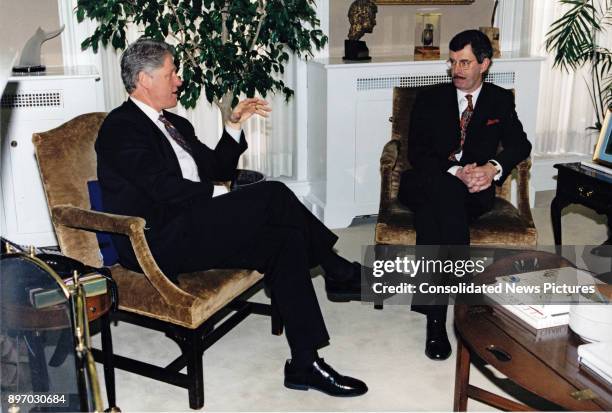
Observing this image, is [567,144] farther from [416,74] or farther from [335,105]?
[335,105]

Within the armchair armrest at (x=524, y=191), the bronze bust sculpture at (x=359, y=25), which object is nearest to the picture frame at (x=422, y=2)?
the bronze bust sculpture at (x=359, y=25)

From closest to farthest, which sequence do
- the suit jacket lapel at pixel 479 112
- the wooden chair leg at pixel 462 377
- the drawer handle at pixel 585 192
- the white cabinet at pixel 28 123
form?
the wooden chair leg at pixel 462 377
the suit jacket lapel at pixel 479 112
the drawer handle at pixel 585 192
the white cabinet at pixel 28 123

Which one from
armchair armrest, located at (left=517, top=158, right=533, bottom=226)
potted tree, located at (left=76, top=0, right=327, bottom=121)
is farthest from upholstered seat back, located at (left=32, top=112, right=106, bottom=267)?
armchair armrest, located at (left=517, top=158, right=533, bottom=226)

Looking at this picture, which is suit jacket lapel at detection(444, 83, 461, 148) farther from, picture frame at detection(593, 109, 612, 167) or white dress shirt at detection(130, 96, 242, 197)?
white dress shirt at detection(130, 96, 242, 197)

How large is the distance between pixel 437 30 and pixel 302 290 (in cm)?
272

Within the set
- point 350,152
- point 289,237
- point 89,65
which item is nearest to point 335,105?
point 350,152

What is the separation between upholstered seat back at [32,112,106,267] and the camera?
303 centimetres

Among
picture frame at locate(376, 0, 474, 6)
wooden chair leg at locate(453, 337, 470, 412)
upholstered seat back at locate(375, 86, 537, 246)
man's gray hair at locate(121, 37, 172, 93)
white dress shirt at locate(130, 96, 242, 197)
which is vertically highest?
picture frame at locate(376, 0, 474, 6)

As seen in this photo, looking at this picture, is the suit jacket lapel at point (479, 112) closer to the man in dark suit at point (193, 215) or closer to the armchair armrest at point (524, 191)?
the armchair armrest at point (524, 191)

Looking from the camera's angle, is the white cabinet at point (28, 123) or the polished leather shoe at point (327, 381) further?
the white cabinet at point (28, 123)

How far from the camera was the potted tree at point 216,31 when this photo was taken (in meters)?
4.11

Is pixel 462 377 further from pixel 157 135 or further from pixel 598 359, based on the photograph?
pixel 157 135

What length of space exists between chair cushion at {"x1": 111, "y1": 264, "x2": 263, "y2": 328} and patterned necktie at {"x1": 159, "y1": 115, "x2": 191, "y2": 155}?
0.57 meters

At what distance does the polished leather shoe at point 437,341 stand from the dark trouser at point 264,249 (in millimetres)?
572
